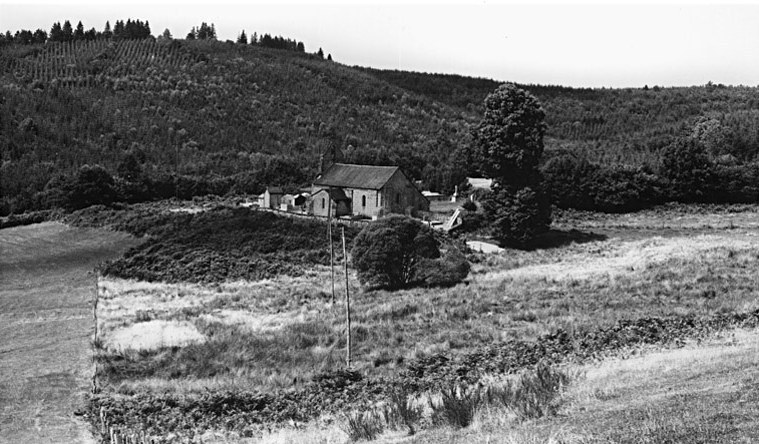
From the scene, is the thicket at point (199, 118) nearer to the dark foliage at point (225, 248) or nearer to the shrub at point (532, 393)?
the dark foliage at point (225, 248)

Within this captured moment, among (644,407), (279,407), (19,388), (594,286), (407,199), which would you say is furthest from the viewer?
(407,199)

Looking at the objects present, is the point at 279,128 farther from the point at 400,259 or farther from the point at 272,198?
the point at 400,259

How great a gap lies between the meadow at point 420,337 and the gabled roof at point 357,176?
18303 mm

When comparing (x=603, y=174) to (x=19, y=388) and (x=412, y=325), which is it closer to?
(x=412, y=325)

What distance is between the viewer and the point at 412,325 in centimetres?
2809

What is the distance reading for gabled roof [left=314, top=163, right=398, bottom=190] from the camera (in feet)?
197

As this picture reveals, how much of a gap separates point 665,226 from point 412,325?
107ft

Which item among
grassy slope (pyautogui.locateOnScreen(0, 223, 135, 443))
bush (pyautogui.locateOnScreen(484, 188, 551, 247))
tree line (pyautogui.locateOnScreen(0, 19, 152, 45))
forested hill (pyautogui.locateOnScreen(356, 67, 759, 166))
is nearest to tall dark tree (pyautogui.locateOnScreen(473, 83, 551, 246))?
bush (pyautogui.locateOnScreen(484, 188, 551, 247))

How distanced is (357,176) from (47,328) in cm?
3382

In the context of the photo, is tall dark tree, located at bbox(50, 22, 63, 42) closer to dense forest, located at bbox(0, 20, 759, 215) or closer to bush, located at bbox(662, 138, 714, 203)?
dense forest, located at bbox(0, 20, 759, 215)

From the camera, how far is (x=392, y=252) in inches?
1495

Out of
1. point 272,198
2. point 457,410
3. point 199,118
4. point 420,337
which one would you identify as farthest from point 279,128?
point 457,410

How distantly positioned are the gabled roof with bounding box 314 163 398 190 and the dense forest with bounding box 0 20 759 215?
34.5ft

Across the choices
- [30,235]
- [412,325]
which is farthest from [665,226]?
[30,235]
